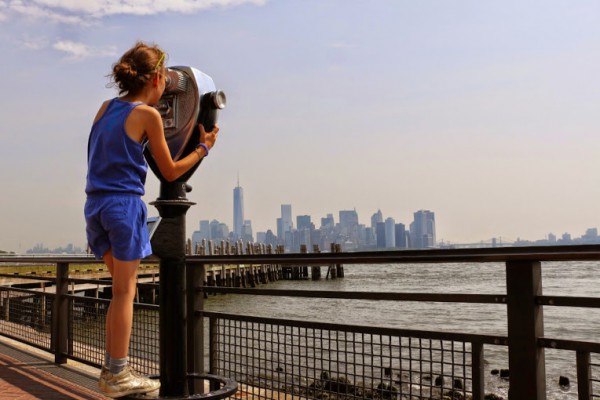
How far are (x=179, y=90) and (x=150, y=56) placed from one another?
0.84 ft

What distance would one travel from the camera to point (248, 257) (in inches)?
134

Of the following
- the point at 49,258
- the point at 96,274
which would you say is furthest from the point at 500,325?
the point at 49,258

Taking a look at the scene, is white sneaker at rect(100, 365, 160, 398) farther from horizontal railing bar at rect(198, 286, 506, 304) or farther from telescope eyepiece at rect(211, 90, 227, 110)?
telescope eyepiece at rect(211, 90, 227, 110)

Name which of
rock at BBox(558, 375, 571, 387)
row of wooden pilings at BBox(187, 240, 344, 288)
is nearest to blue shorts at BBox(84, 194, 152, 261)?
rock at BBox(558, 375, 571, 387)

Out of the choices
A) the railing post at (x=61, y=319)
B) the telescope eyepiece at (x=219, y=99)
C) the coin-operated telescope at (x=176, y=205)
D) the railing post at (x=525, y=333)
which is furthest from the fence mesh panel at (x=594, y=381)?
the railing post at (x=61, y=319)

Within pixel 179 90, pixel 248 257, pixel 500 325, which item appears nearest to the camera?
pixel 179 90

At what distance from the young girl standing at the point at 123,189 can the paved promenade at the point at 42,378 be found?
2132mm

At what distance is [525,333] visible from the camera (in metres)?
2.33

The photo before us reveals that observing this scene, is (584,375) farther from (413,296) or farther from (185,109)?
(185,109)

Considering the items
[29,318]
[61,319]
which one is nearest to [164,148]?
[61,319]

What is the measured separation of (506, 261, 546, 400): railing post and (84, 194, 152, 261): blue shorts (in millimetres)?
1386

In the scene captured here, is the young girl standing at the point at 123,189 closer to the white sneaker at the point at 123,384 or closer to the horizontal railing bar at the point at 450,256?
the white sneaker at the point at 123,384

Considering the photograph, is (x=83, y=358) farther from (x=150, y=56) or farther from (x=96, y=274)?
(x=96, y=274)

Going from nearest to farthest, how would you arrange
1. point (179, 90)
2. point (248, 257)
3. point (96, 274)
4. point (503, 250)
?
point (503, 250)
point (179, 90)
point (248, 257)
point (96, 274)
